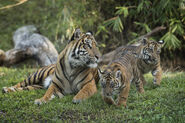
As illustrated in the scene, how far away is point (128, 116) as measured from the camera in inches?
156

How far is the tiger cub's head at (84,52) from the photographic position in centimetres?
513

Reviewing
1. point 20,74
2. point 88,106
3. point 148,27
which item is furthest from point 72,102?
point 148,27

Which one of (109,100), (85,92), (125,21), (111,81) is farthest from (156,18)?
(111,81)

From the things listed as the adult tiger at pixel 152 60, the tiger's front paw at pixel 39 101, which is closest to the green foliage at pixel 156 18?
the adult tiger at pixel 152 60

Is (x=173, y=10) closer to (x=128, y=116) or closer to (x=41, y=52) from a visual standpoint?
(x=41, y=52)

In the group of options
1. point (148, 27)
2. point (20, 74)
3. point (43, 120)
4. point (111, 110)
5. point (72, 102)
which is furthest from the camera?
point (148, 27)

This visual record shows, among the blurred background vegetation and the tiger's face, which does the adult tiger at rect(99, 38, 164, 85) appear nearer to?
the tiger's face

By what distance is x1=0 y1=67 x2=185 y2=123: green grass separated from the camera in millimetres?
3885

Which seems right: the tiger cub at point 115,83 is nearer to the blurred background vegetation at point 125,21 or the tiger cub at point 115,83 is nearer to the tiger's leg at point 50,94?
the tiger's leg at point 50,94

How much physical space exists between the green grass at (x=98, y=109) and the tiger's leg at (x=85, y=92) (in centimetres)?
9

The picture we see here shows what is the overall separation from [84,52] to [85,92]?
707mm

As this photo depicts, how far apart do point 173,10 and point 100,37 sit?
2.89 metres

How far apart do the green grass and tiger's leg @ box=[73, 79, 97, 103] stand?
95mm

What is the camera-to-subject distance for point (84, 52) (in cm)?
515
